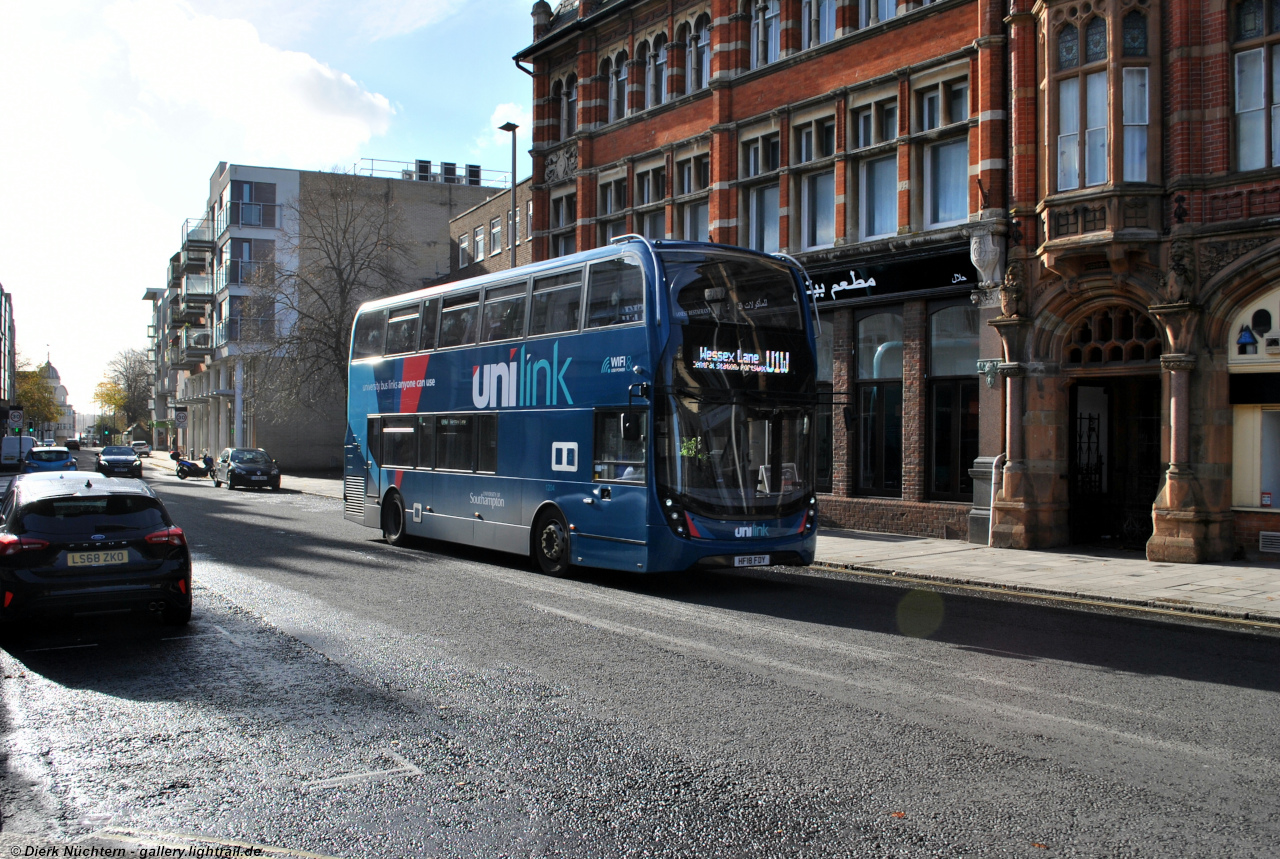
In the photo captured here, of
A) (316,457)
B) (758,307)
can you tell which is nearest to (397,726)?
(758,307)

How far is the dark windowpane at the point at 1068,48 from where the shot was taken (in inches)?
663

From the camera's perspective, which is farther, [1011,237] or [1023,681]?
[1011,237]

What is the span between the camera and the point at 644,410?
39.9ft

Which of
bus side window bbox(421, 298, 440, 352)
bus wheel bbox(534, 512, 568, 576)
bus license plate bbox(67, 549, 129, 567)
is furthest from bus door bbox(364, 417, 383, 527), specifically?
Result: bus license plate bbox(67, 549, 129, 567)

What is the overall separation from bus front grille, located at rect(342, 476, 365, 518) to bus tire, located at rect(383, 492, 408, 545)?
0.93 meters

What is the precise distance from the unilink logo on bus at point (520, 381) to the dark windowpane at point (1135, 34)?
10.7 meters

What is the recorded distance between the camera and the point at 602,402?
12977 millimetres

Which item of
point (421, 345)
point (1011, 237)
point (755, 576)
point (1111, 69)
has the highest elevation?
point (1111, 69)

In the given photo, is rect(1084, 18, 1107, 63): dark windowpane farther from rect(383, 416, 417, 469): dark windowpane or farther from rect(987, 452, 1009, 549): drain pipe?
rect(383, 416, 417, 469): dark windowpane

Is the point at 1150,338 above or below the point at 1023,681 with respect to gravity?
above

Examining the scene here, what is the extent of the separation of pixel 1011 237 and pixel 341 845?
16692 millimetres

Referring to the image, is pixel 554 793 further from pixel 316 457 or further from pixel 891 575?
pixel 316 457

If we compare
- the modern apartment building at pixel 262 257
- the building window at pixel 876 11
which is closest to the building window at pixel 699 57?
the building window at pixel 876 11

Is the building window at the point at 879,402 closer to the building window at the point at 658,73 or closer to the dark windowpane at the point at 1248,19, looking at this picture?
the dark windowpane at the point at 1248,19
